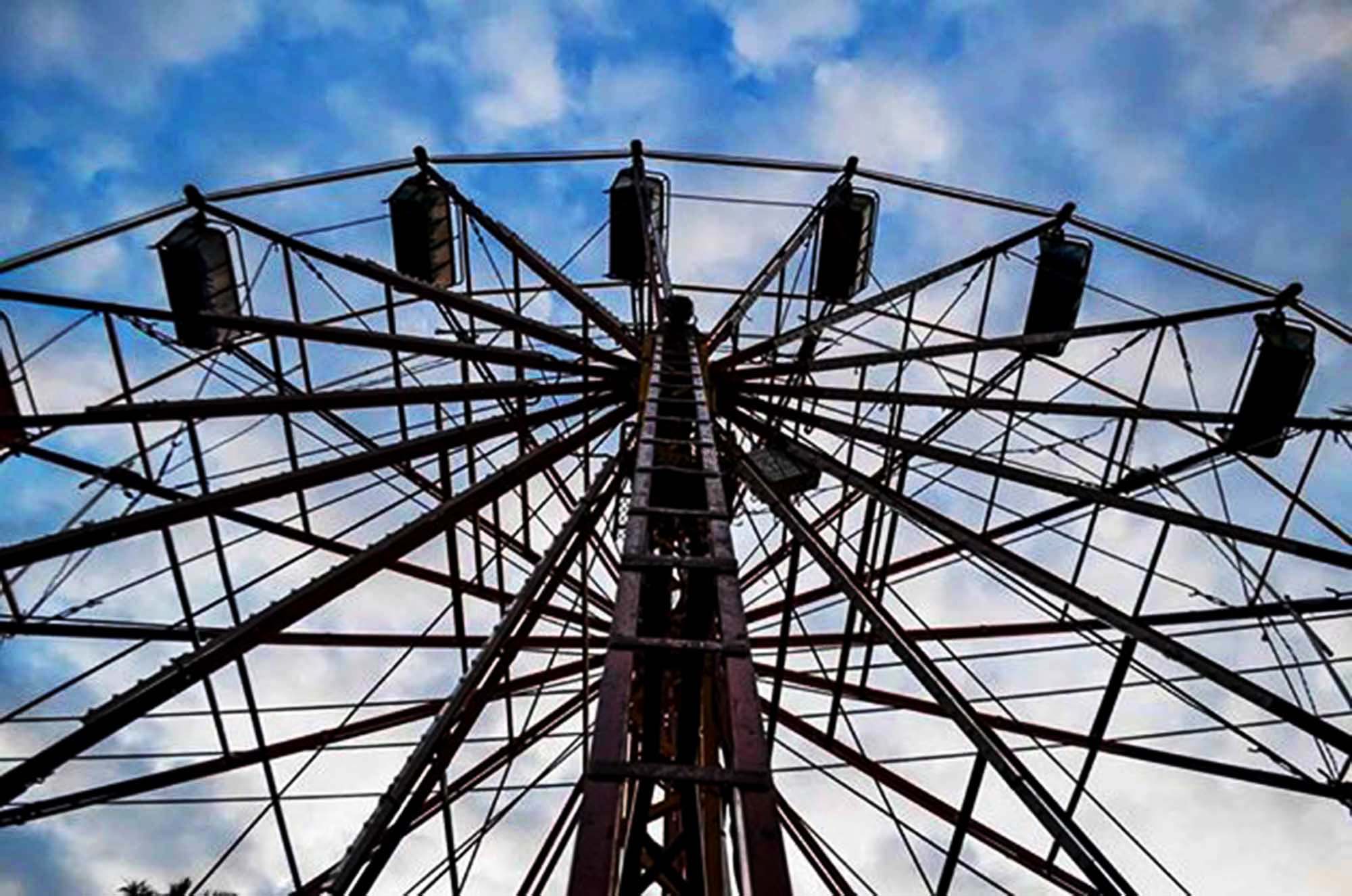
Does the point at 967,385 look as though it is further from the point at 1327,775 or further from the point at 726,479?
the point at 1327,775

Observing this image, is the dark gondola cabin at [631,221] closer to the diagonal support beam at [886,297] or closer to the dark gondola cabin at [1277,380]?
the diagonal support beam at [886,297]

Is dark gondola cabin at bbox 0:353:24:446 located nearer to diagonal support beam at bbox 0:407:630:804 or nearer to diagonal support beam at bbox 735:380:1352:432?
diagonal support beam at bbox 0:407:630:804

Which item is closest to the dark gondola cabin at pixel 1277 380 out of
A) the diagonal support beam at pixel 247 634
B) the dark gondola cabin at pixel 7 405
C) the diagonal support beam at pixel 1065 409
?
the diagonal support beam at pixel 1065 409

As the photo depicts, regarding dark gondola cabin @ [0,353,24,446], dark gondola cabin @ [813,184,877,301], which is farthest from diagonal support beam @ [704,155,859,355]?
dark gondola cabin @ [0,353,24,446]

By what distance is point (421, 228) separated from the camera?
1388 centimetres

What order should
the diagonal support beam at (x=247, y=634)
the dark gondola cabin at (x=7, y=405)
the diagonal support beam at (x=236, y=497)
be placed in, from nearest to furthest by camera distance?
the diagonal support beam at (x=247, y=634), the diagonal support beam at (x=236, y=497), the dark gondola cabin at (x=7, y=405)

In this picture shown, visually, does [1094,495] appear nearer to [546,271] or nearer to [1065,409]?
[1065,409]

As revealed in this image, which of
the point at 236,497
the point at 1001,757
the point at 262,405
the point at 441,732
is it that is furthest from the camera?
the point at 262,405

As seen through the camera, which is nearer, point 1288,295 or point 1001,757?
point 1001,757

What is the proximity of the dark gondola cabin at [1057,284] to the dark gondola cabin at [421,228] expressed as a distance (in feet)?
32.3

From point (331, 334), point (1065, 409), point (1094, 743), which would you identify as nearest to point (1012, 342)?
point (1065, 409)

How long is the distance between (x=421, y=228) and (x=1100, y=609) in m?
11.5

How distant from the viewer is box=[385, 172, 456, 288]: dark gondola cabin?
45.0 ft

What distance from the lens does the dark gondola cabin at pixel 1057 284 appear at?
1388 centimetres
